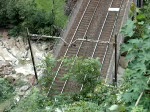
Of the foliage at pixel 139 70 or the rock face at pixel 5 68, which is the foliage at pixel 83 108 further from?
the rock face at pixel 5 68

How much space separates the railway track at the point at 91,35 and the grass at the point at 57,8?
8.23 ft

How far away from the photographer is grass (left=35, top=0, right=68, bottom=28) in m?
23.9

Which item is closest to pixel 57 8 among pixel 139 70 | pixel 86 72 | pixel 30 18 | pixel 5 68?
pixel 30 18

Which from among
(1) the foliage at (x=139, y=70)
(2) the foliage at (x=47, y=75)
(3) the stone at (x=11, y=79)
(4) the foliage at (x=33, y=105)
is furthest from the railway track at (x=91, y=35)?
(1) the foliage at (x=139, y=70)

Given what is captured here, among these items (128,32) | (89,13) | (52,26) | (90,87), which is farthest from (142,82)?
(52,26)

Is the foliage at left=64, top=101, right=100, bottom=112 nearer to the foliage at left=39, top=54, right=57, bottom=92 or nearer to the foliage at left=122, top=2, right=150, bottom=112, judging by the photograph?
the foliage at left=122, top=2, right=150, bottom=112

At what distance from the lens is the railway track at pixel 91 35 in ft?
57.7

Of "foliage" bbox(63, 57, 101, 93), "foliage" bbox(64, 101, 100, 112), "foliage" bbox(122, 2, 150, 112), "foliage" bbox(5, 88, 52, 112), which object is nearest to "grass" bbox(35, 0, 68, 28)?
"foliage" bbox(63, 57, 101, 93)

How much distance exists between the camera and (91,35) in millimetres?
19859

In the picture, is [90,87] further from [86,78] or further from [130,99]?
[130,99]

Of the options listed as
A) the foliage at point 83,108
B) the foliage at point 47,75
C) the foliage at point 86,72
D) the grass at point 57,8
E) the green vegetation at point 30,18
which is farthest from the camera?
the grass at point 57,8

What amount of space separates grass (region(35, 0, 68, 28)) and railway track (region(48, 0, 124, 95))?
2.51m

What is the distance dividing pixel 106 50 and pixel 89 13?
3707 mm

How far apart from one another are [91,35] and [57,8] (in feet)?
19.4
